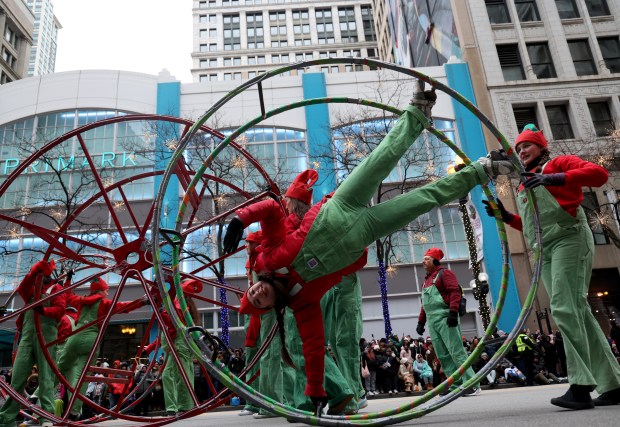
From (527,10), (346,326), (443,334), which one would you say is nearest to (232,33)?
(527,10)

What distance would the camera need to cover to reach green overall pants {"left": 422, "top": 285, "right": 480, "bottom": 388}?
7285mm

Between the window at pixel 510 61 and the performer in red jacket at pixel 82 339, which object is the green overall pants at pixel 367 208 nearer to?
the performer in red jacket at pixel 82 339

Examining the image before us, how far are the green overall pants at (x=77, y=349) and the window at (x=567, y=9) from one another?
2925 cm

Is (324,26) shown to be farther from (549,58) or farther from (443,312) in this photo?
(443,312)

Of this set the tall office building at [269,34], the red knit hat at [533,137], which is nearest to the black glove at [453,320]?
the red knit hat at [533,137]

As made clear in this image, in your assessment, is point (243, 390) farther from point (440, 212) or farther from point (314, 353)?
point (440, 212)

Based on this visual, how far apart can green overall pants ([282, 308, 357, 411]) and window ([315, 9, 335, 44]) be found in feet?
243

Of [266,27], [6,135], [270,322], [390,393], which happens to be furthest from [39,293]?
[266,27]

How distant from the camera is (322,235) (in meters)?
3.66

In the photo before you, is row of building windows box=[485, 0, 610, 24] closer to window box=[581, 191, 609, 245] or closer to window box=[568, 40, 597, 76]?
window box=[568, 40, 597, 76]

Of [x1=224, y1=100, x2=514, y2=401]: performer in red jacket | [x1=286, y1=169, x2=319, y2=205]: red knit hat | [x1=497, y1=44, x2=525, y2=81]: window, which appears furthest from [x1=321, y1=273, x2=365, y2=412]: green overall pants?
[x1=497, y1=44, x2=525, y2=81]: window

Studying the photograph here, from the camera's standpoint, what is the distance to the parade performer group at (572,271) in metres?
Answer: 4.02

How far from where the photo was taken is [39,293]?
6.45 metres

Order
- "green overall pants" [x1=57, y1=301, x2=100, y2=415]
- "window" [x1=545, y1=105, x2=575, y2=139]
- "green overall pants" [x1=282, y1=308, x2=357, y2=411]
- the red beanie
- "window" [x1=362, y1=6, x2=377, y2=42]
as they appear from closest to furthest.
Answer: "green overall pants" [x1=282, y1=308, x2=357, y2=411] → the red beanie → "green overall pants" [x1=57, y1=301, x2=100, y2=415] → "window" [x1=545, y1=105, x2=575, y2=139] → "window" [x1=362, y1=6, x2=377, y2=42]
